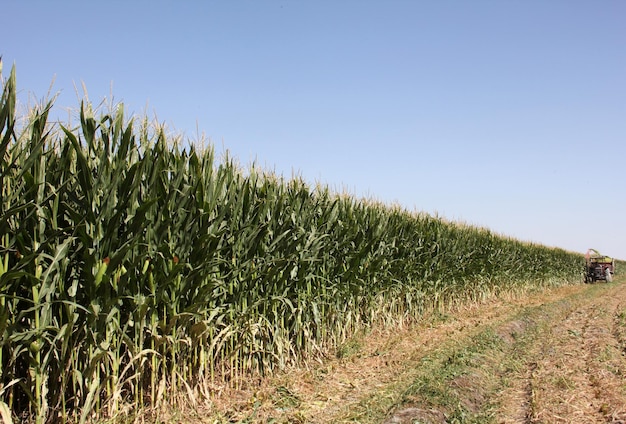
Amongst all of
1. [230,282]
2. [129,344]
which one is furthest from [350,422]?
[129,344]

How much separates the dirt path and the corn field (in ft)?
1.54

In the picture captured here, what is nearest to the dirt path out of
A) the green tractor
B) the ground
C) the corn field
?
the ground

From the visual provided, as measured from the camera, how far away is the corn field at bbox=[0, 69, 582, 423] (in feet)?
10.9

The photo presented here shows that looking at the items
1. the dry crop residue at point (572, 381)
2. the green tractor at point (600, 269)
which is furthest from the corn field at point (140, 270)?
the green tractor at point (600, 269)

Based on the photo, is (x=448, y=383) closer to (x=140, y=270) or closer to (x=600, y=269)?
(x=140, y=270)

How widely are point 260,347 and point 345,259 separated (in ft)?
8.98

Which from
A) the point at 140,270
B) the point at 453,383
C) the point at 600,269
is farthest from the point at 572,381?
the point at 600,269

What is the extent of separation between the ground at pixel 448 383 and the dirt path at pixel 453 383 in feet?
0.04

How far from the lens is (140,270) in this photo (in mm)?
4031

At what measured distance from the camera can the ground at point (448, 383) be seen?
469 cm

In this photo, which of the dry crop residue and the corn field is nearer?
the corn field

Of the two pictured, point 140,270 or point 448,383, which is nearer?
point 140,270

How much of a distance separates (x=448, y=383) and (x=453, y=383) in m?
0.07

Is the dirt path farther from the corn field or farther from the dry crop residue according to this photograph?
the corn field
